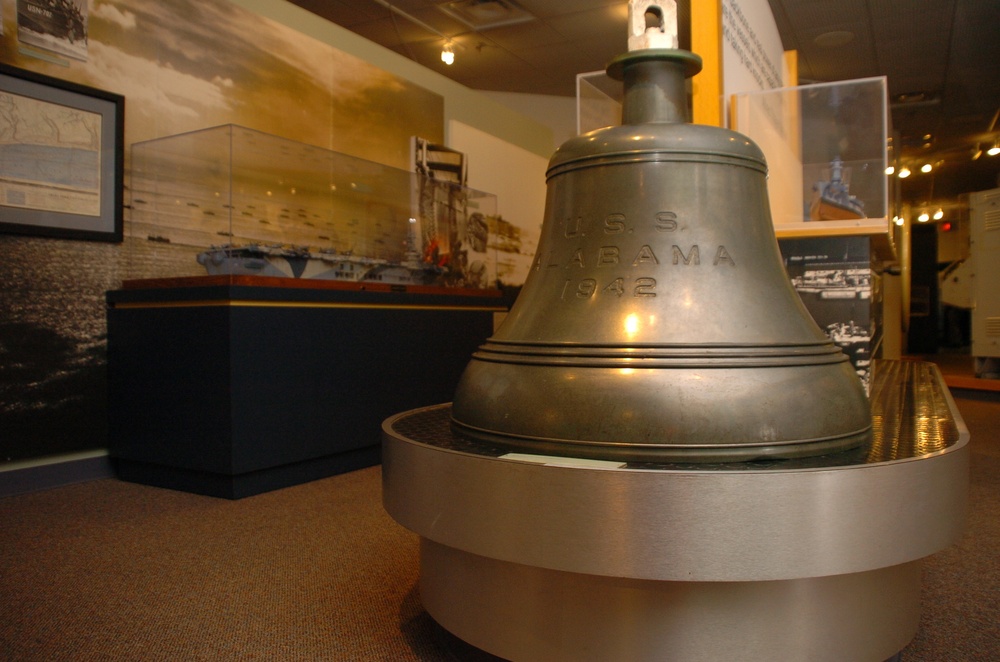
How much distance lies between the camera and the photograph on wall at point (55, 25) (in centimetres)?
331

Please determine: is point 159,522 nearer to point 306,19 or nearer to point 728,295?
point 728,295

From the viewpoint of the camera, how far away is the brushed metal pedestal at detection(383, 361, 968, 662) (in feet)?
3.61

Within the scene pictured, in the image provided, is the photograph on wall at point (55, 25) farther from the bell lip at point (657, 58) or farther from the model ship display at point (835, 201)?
the model ship display at point (835, 201)

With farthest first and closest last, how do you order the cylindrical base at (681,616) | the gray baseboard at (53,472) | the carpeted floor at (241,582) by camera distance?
the gray baseboard at (53,472) → the carpeted floor at (241,582) → the cylindrical base at (681,616)

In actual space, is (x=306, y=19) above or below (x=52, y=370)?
above

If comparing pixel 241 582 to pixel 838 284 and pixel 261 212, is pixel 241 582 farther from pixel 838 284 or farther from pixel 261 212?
pixel 261 212

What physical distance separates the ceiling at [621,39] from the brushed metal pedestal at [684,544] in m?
5.41

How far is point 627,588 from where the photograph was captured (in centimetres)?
122

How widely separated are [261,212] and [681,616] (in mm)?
3236

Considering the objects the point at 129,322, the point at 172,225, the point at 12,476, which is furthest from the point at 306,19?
the point at 12,476

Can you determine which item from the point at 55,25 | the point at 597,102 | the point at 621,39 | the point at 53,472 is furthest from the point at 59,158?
the point at 621,39

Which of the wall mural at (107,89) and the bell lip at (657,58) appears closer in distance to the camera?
the bell lip at (657,58)

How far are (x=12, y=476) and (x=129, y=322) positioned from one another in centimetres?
83

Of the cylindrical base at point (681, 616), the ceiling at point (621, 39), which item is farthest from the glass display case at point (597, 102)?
the ceiling at point (621, 39)
